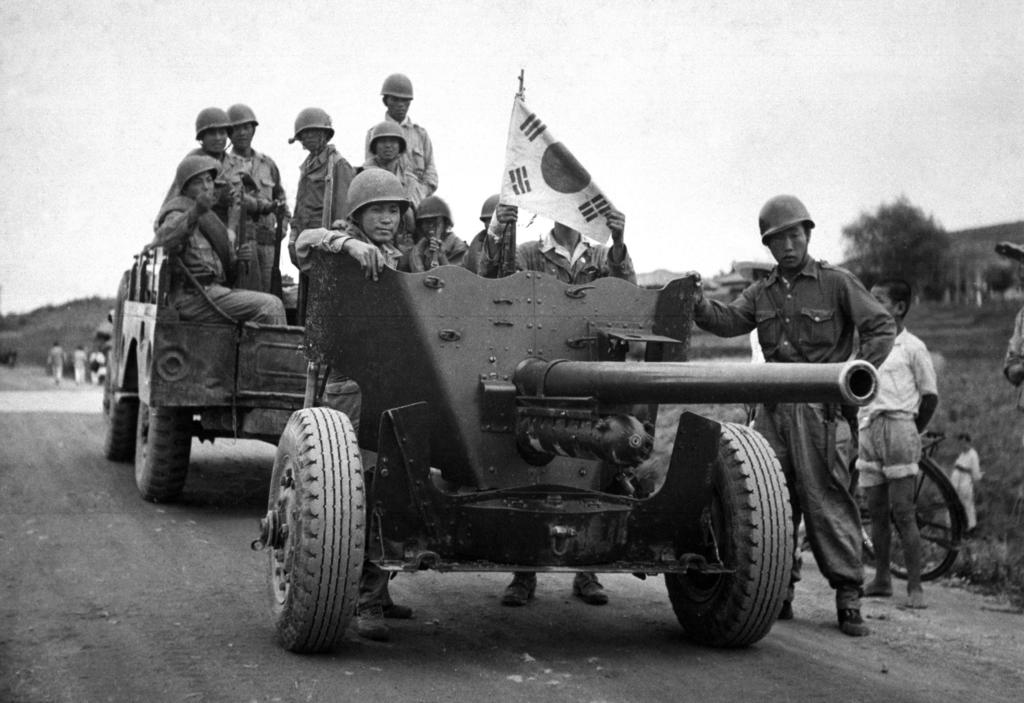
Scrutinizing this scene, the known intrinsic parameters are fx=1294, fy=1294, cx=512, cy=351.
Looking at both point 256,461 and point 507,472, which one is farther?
Result: point 256,461

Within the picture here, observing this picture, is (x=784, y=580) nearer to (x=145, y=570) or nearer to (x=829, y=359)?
(x=829, y=359)

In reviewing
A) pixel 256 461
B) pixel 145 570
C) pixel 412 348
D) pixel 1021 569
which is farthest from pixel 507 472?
pixel 256 461

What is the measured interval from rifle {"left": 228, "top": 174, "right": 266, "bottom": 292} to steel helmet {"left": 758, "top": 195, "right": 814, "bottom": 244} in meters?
4.77

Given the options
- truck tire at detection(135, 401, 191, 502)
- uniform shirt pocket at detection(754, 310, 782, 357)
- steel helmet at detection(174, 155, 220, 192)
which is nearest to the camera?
uniform shirt pocket at detection(754, 310, 782, 357)

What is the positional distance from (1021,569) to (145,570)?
5248mm

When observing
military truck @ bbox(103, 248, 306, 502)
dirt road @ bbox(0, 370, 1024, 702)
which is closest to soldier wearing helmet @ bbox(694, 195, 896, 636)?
dirt road @ bbox(0, 370, 1024, 702)

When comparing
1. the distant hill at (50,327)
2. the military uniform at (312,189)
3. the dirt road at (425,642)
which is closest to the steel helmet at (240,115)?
the military uniform at (312,189)

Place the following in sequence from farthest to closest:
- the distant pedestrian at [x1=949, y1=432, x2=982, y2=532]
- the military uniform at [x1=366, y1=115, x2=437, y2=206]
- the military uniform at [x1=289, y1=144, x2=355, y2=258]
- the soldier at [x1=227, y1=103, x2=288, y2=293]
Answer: the military uniform at [x1=366, y1=115, x2=437, y2=206], the soldier at [x1=227, y1=103, x2=288, y2=293], the military uniform at [x1=289, y1=144, x2=355, y2=258], the distant pedestrian at [x1=949, y1=432, x2=982, y2=532]

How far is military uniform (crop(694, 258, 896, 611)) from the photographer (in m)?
6.35

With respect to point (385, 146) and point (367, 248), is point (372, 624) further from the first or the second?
point (385, 146)

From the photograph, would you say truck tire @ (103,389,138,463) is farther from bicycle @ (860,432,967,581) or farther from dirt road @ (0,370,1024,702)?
bicycle @ (860,432,967,581)

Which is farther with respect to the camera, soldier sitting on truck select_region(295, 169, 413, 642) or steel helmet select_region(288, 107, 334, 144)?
steel helmet select_region(288, 107, 334, 144)

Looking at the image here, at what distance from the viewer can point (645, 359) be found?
5.88 meters

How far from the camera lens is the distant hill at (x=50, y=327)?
46.3 meters
